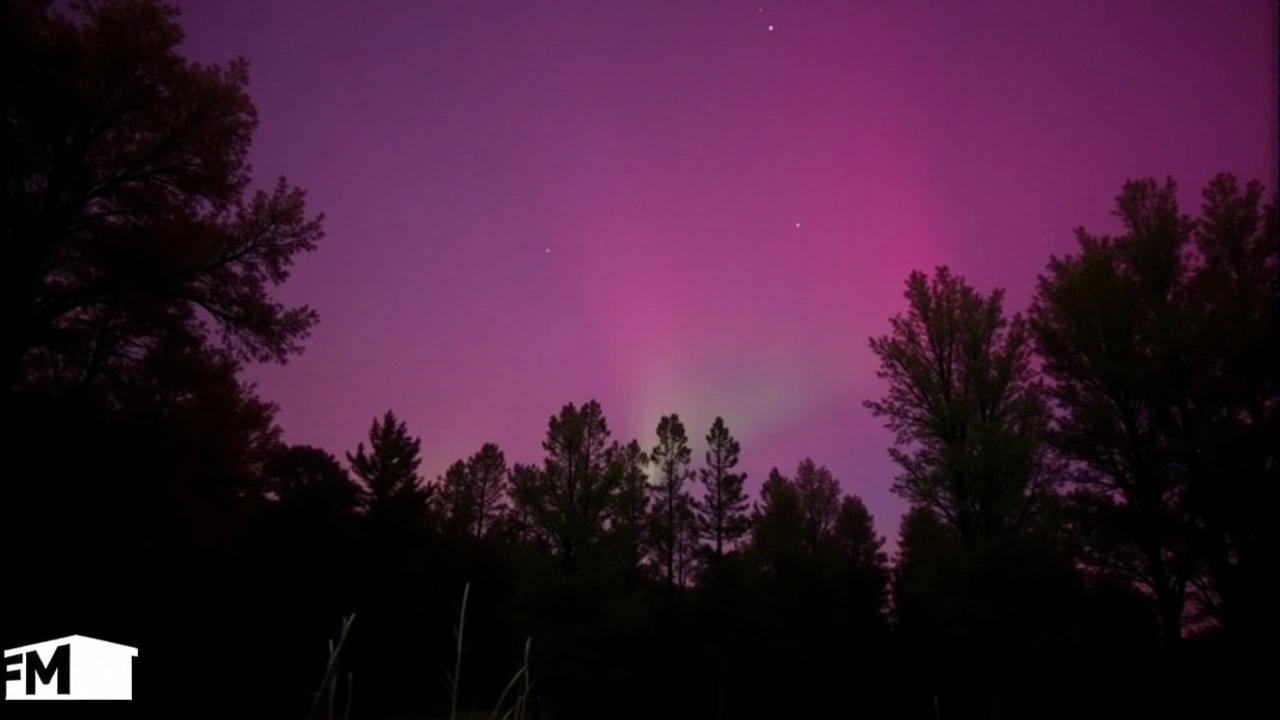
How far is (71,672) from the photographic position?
9914 mm

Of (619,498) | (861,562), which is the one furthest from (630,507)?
(861,562)

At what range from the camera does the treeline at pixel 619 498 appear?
33.6 feet

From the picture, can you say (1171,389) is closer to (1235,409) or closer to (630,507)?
(1235,409)

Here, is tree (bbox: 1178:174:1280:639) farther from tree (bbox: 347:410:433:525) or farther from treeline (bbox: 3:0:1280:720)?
tree (bbox: 347:410:433:525)

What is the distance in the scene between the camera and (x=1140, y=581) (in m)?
16.9

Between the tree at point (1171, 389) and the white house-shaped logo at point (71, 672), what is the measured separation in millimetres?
19485

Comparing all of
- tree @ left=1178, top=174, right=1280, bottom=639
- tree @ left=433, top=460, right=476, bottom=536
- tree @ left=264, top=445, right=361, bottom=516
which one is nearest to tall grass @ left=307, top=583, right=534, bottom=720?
tree @ left=1178, top=174, right=1280, bottom=639

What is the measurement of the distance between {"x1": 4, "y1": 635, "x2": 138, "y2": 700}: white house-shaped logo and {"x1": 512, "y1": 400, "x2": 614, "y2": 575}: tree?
19829mm

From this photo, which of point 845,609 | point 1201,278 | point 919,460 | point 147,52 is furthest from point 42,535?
point 845,609

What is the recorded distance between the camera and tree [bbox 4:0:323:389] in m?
9.77

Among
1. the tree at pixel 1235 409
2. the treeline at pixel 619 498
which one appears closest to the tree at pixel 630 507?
the treeline at pixel 619 498

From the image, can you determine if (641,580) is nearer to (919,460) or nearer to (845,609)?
(845,609)

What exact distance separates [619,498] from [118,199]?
911 inches

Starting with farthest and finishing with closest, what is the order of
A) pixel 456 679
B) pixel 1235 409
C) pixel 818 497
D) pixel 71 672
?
pixel 818 497, pixel 1235 409, pixel 71 672, pixel 456 679
